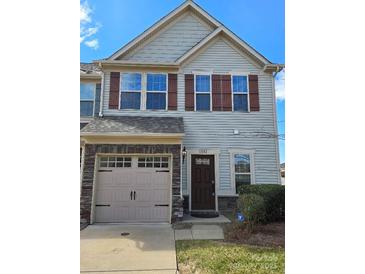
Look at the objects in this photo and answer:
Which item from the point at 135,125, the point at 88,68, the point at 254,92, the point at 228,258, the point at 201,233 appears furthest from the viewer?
the point at 88,68

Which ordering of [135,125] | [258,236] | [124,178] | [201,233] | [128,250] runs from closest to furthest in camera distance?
[128,250] < [258,236] < [201,233] < [124,178] < [135,125]

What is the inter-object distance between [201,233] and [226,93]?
229 inches

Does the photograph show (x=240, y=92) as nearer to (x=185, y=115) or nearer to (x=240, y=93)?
(x=240, y=93)

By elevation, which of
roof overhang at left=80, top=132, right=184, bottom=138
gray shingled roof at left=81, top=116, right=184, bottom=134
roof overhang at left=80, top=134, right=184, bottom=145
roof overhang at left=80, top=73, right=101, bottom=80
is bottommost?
roof overhang at left=80, top=134, right=184, bottom=145

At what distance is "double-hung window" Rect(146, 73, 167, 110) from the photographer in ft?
34.0

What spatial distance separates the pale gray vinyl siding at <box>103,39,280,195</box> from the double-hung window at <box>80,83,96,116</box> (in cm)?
96

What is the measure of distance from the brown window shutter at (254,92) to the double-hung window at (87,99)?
6521 millimetres

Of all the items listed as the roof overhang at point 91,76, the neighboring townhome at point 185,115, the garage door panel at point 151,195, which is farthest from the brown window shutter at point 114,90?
the garage door panel at point 151,195

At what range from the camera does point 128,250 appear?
17.8 feet

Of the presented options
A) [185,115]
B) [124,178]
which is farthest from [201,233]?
[185,115]

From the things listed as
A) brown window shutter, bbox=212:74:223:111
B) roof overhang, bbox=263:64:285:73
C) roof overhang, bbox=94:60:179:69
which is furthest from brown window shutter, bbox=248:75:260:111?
roof overhang, bbox=94:60:179:69

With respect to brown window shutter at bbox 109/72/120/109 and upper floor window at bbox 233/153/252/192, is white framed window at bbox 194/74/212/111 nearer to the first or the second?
upper floor window at bbox 233/153/252/192
